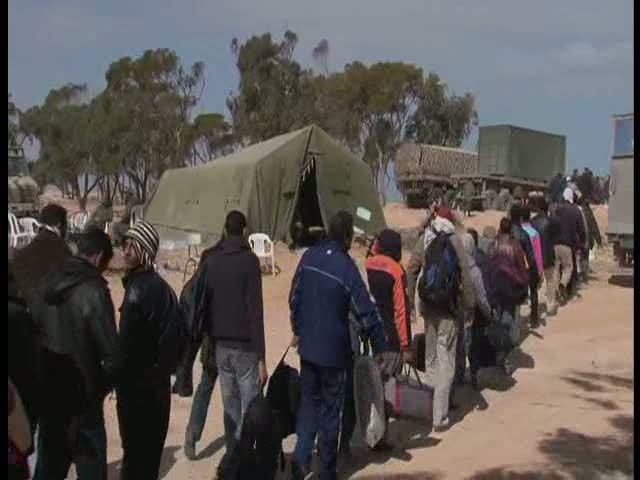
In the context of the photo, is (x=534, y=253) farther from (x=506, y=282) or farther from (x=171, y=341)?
(x=171, y=341)

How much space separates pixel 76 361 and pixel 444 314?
3.23m

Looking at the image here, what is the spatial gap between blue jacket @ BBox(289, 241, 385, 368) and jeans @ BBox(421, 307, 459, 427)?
55.2 inches

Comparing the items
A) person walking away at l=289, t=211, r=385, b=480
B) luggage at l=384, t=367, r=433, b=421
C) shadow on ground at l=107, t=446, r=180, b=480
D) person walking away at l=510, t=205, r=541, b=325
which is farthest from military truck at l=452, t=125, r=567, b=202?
person walking away at l=289, t=211, r=385, b=480

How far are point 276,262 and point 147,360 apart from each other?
13.2 metres

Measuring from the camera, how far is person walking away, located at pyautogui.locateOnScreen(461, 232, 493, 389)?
696 centimetres

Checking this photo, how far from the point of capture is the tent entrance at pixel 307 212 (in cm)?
2028

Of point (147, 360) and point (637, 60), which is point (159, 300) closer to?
point (147, 360)

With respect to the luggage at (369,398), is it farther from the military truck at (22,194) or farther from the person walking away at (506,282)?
the military truck at (22,194)

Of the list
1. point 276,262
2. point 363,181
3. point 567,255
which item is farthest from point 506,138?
point 567,255

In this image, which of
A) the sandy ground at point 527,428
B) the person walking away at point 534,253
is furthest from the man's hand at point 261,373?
the person walking away at point 534,253

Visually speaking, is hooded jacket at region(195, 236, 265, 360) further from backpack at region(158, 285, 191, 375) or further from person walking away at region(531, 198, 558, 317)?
person walking away at region(531, 198, 558, 317)

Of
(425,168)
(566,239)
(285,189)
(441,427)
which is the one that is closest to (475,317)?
(441,427)

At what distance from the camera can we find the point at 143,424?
15.1 feet

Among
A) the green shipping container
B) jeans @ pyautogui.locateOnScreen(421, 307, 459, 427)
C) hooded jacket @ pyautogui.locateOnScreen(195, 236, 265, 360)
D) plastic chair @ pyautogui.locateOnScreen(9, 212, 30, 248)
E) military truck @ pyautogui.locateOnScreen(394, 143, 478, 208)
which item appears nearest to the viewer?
hooded jacket @ pyautogui.locateOnScreen(195, 236, 265, 360)
